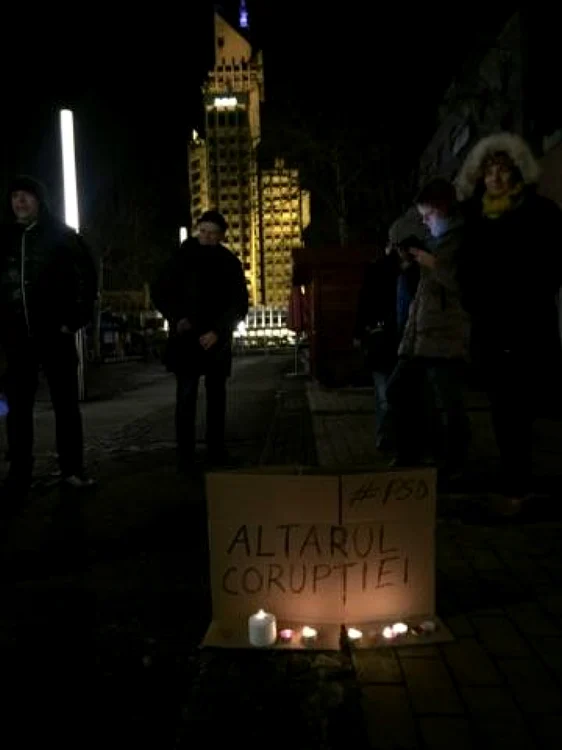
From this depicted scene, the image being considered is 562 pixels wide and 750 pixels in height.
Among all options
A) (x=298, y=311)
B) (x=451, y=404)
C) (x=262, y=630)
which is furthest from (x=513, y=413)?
(x=298, y=311)

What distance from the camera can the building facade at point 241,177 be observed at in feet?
362

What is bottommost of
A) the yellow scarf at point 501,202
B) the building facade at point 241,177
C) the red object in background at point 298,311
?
the red object in background at point 298,311

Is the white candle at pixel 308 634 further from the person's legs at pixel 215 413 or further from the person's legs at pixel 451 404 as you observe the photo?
the person's legs at pixel 215 413

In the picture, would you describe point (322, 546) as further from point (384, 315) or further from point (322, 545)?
point (384, 315)

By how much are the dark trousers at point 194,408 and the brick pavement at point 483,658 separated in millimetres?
2609

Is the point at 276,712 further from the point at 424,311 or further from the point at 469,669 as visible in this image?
the point at 424,311

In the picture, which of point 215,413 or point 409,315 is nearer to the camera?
point 409,315

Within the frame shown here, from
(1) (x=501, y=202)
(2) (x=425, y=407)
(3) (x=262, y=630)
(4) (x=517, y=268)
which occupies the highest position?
(1) (x=501, y=202)

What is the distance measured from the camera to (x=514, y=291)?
477cm

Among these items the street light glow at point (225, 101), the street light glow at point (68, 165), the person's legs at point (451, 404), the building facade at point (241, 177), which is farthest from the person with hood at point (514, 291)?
the street light glow at point (225, 101)

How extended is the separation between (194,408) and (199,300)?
0.86m

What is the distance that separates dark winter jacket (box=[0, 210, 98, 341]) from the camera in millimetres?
5965

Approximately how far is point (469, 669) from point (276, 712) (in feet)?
2.20

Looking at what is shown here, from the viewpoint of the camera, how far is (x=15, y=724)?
2.60 meters
